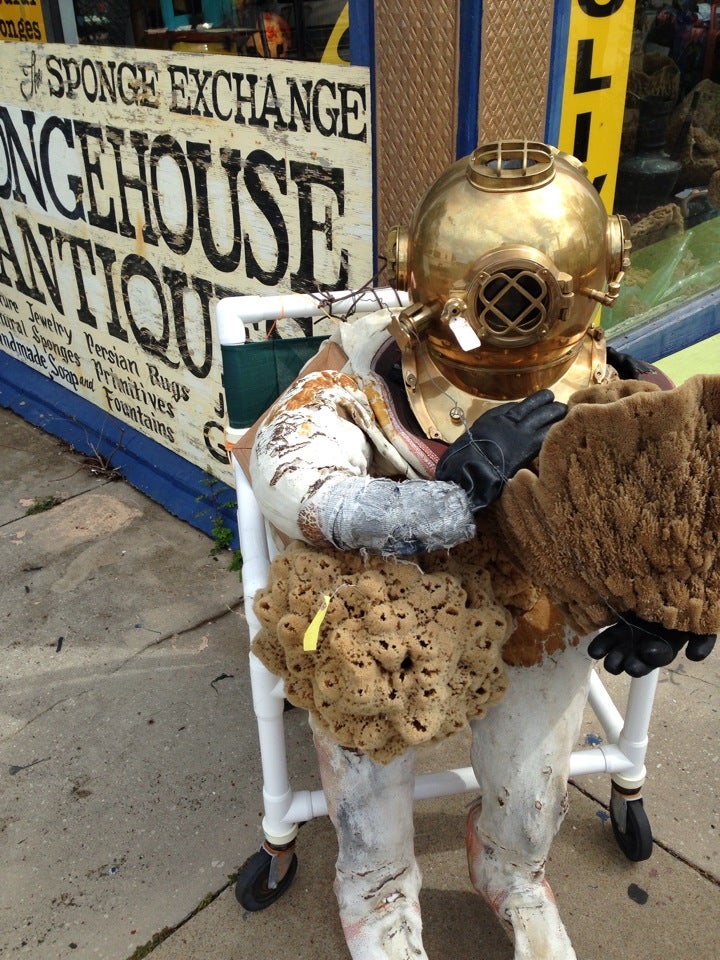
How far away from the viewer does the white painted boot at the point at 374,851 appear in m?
1.44

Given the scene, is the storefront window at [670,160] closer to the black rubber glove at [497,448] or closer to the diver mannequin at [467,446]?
the diver mannequin at [467,446]

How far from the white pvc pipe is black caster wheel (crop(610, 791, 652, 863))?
1296mm

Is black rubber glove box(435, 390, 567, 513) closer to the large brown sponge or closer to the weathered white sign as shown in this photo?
the large brown sponge

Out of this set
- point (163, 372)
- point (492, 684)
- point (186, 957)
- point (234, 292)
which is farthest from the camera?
point (163, 372)

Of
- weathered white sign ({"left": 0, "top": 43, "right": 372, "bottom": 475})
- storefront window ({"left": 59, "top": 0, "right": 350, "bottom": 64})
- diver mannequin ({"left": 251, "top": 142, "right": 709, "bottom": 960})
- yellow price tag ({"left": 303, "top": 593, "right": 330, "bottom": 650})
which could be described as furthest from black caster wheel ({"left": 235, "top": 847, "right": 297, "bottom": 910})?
storefront window ({"left": 59, "top": 0, "right": 350, "bottom": 64})

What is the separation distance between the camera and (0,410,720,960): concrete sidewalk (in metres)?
1.83

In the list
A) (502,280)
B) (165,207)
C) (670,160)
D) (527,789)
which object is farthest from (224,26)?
(527,789)

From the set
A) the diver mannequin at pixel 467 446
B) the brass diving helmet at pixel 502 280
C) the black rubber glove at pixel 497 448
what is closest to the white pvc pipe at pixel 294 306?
the diver mannequin at pixel 467 446

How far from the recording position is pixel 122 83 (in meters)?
2.88

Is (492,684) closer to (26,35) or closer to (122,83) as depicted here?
(122,83)

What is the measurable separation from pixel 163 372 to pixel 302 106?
1366 mm

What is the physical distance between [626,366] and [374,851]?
98 centimetres

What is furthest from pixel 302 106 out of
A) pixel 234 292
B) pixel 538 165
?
pixel 538 165

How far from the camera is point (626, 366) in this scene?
149cm
